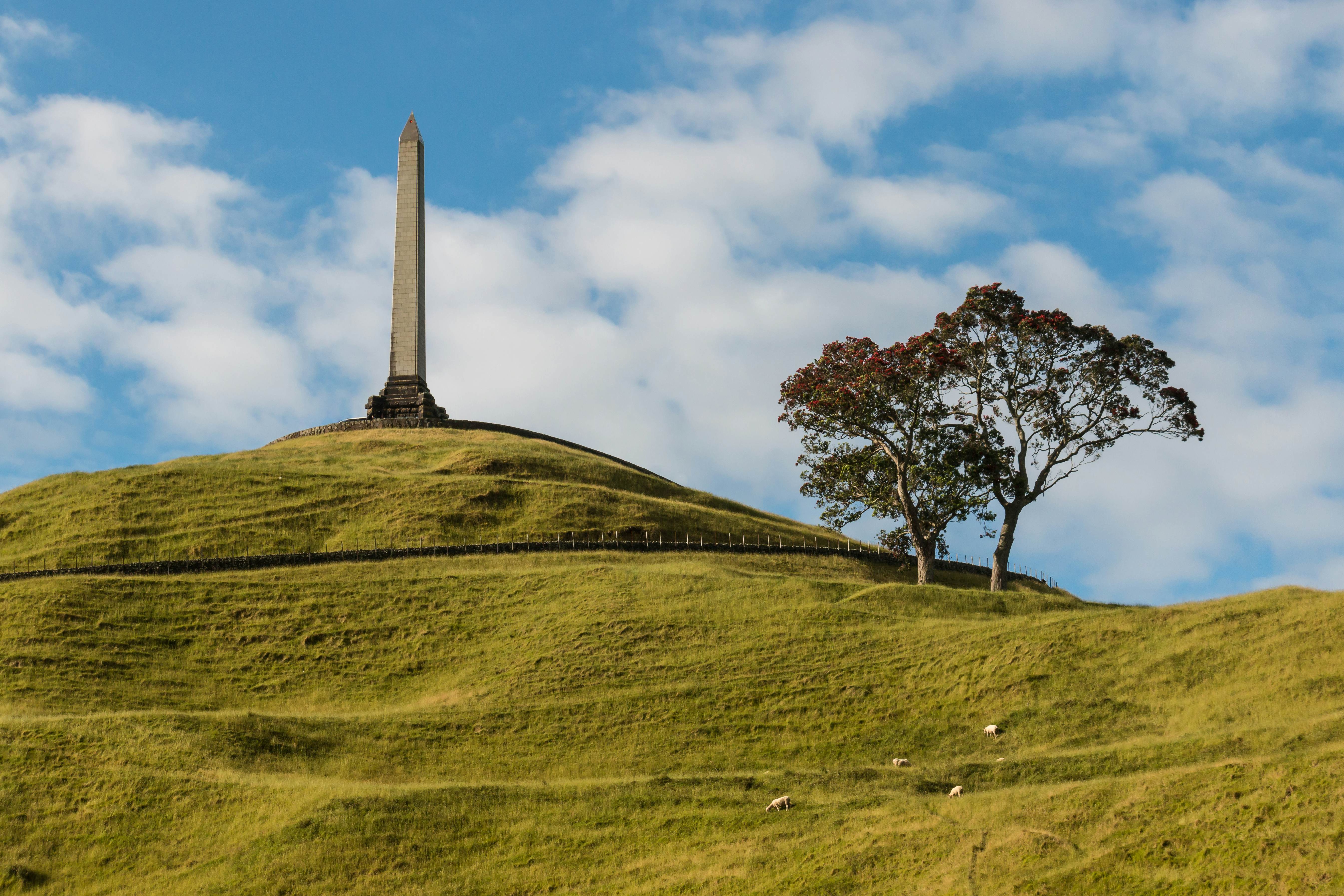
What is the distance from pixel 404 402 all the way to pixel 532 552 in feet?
121

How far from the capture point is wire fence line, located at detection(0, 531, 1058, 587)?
60781 mm

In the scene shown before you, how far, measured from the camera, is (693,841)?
34.2 meters

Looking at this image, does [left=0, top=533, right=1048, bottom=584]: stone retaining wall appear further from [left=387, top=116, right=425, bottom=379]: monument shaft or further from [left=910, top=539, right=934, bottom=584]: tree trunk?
[left=387, top=116, right=425, bottom=379]: monument shaft

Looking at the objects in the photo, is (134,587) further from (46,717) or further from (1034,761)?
(1034,761)

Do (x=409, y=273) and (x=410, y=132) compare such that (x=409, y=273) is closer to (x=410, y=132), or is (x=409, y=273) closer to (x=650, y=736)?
(x=410, y=132)

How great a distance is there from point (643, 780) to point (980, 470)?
31.1m

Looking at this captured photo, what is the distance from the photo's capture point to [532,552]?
214 ft

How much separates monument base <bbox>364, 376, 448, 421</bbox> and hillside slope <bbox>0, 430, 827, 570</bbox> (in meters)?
11.9

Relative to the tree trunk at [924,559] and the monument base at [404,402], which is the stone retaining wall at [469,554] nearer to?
the tree trunk at [924,559]

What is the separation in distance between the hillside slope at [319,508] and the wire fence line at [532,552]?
1.13 meters

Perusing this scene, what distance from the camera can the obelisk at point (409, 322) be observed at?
9875 cm

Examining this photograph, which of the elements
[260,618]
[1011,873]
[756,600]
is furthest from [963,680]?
[260,618]

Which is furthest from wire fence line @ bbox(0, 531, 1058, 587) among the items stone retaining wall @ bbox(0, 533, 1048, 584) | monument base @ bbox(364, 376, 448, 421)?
monument base @ bbox(364, 376, 448, 421)

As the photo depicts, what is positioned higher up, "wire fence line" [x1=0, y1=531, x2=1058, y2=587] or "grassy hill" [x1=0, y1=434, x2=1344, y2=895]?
"wire fence line" [x1=0, y1=531, x2=1058, y2=587]
